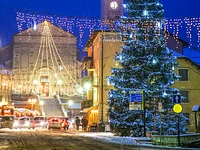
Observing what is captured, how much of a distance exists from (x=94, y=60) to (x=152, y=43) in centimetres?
2120

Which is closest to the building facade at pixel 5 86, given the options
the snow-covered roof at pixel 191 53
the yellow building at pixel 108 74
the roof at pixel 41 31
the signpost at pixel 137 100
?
the roof at pixel 41 31

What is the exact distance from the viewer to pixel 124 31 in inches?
1321

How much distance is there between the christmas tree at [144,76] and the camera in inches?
1248

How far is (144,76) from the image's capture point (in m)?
32.3

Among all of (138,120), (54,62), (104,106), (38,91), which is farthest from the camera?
(54,62)

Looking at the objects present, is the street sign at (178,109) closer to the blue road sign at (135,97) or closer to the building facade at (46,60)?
the blue road sign at (135,97)

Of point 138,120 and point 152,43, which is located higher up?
point 152,43

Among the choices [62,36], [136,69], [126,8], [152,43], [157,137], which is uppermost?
[62,36]

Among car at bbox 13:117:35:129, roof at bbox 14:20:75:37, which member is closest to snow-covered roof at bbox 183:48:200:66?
car at bbox 13:117:35:129

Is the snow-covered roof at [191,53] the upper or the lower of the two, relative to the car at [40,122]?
upper

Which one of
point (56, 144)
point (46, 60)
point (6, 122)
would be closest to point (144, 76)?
point (56, 144)

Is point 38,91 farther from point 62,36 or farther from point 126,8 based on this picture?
point 126,8

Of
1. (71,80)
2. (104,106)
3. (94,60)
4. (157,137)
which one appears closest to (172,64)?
(157,137)

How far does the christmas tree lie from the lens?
31.7 meters
